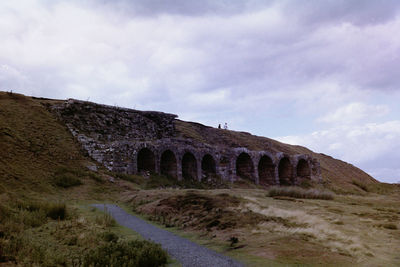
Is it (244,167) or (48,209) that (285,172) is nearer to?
(244,167)

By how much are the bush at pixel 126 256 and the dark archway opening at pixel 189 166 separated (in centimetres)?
2382

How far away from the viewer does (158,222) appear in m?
13.1

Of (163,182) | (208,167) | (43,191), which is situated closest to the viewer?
(43,191)

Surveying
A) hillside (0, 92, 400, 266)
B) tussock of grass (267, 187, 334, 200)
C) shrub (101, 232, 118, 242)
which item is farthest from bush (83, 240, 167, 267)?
tussock of grass (267, 187, 334, 200)

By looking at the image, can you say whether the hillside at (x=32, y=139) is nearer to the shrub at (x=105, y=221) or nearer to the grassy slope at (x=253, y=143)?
the shrub at (x=105, y=221)

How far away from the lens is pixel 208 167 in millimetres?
34938

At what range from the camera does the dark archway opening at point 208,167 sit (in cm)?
3301

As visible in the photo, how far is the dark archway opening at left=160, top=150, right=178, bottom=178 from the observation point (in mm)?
30062

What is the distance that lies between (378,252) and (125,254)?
641cm

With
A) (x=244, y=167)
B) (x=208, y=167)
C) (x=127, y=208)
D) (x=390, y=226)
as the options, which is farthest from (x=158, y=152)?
(x=390, y=226)

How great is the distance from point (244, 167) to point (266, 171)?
3393 millimetres

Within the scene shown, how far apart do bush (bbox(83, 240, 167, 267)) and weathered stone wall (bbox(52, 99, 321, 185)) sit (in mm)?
19154

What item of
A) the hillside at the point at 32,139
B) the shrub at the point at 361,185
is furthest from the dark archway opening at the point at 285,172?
the hillside at the point at 32,139

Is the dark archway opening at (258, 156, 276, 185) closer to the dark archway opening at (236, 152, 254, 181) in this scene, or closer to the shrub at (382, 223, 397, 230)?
the dark archway opening at (236, 152, 254, 181)
